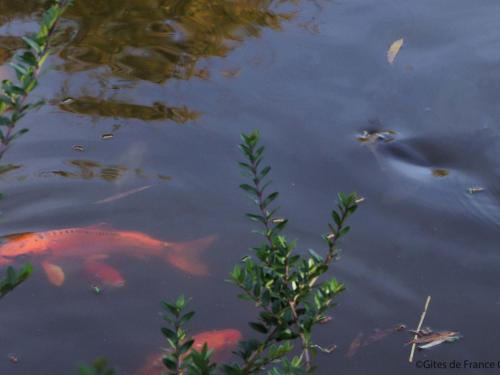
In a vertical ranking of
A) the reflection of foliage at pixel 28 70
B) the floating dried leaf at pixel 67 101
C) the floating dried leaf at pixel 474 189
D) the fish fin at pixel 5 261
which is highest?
the reflection of foliage at pixel 28 70

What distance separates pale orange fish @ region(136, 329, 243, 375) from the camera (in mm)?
2900

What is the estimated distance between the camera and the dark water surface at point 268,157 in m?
3.12

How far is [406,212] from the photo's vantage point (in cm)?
362

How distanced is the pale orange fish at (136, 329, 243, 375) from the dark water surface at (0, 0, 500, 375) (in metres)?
0.04

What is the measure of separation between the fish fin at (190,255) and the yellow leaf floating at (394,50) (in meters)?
1.84

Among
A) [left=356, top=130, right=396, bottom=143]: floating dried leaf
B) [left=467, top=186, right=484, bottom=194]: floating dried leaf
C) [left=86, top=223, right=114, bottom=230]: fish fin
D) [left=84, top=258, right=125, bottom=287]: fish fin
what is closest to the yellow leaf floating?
[left=356, top=130, right=396, bottom=143]: floating dried leaf

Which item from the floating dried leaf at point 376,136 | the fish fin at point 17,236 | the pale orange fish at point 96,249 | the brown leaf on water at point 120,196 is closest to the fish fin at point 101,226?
the pale orange fish at point 96,249

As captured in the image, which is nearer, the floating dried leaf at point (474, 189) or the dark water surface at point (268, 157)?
the dark water surface at point (268, 157)

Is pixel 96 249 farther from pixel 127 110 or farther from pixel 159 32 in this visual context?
pixel 159 32

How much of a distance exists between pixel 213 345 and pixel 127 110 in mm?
1795

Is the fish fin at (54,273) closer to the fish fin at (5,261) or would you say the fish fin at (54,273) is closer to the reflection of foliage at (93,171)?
the fish fin at (5,261)

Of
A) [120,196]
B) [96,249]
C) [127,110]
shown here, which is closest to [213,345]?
[96,249]

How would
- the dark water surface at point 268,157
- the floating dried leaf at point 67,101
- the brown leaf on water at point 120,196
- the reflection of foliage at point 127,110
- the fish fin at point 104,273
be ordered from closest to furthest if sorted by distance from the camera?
the dark water surface at point 268,157
the fish fin at point 104,273
the brown leaf on water at point 120,196
the reflection of foliage at point 127,110
the floating dried leaf at point 67,101

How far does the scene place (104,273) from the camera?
338cm
